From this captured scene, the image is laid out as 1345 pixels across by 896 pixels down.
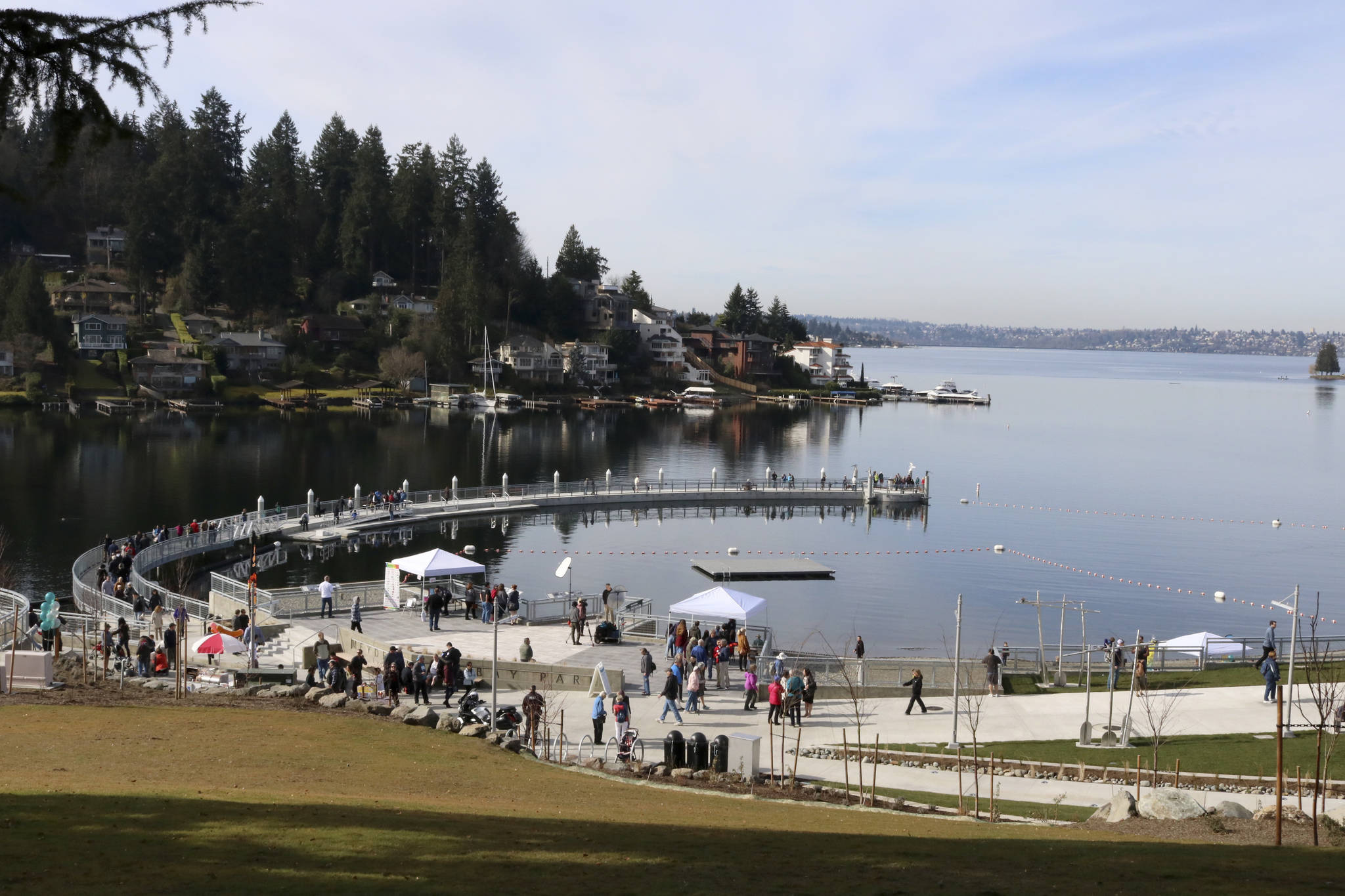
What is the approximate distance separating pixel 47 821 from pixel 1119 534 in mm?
64238

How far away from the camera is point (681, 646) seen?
91.0ft

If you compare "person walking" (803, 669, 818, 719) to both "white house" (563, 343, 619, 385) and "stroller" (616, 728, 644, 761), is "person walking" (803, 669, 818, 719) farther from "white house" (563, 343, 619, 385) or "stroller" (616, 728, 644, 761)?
"white house" (563, 343, 619, 385)

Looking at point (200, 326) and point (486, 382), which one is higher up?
point (200, 326)

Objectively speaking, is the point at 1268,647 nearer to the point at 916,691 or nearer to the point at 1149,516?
the point at 916,691

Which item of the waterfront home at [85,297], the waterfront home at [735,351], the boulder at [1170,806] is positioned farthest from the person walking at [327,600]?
the waterfront home at [735,351]

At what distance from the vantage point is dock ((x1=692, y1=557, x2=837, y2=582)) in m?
49.5

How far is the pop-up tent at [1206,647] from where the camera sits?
99.1 ft

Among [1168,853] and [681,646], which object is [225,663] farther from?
[1168,853]

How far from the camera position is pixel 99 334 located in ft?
402

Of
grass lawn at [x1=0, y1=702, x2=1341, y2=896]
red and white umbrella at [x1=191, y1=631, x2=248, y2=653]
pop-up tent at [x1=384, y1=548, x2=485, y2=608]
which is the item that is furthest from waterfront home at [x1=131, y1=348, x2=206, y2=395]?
grass lawn at [x1=0, y1=702, x2=1341, y2=896]

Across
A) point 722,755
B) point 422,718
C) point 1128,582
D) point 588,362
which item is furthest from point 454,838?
point 588,362

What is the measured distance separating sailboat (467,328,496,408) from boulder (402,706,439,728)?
116835 millimetres

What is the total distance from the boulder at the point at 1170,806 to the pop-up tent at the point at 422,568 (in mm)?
21203

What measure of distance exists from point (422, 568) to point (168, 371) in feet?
329
